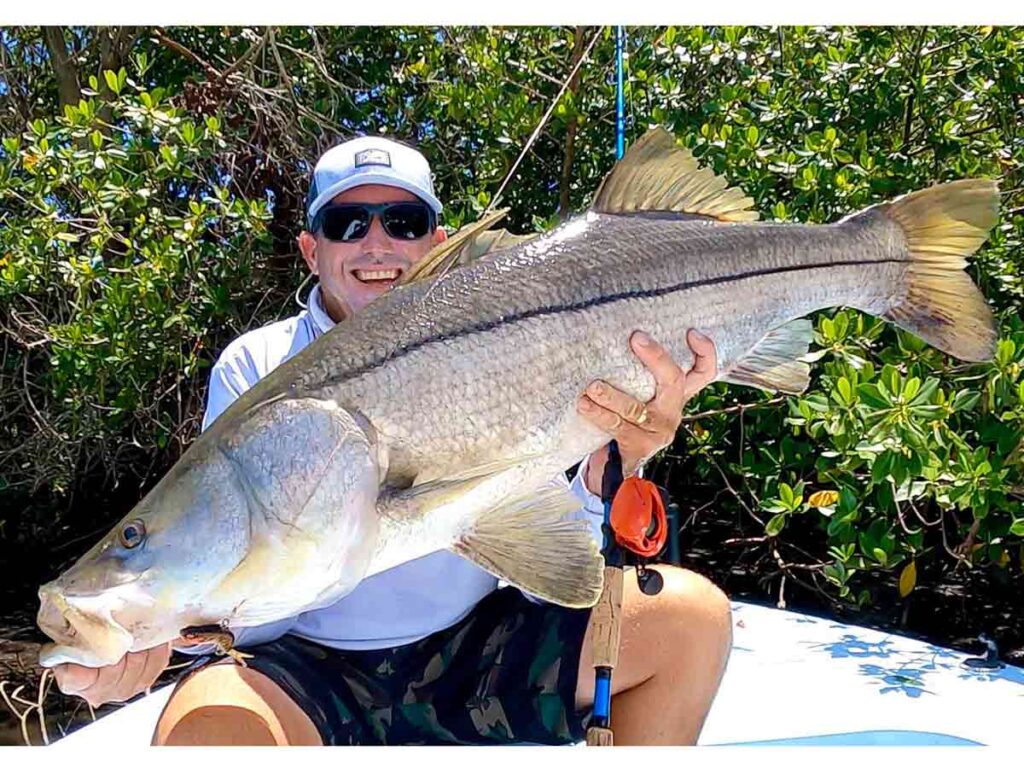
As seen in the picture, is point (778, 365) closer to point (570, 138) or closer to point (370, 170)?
point (370, 170)

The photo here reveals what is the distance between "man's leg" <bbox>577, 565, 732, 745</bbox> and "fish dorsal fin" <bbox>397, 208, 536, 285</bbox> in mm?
901

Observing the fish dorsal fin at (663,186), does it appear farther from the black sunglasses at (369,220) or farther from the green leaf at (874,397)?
the green leaf at (874,397)

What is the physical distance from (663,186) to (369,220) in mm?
836

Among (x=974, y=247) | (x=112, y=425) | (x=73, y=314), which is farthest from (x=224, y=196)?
(x=974, y=247)

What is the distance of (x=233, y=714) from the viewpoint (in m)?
1.93

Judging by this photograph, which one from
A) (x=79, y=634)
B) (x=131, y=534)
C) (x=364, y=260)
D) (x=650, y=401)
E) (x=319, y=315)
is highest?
(x=364, y=260)

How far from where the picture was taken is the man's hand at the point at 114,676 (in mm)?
1652

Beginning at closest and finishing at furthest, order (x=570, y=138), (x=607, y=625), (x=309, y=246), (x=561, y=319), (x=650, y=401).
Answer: (x=561, y=319) → (x=650, y=401) → (x=607, y=625) → (x=309, y=246) → (x=570, y=138)

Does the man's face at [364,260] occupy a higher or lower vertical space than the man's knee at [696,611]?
higher

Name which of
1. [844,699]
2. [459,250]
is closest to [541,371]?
[459,250]

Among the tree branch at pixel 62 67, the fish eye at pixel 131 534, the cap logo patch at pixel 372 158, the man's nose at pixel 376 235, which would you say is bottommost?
the fish eye at pixel 131 534

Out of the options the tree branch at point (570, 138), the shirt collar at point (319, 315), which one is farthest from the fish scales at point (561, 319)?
the tree branch at point (570, 138)

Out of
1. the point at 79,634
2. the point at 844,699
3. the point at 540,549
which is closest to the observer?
the point at 79,634

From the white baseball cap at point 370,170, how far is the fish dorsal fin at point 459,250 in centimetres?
67
